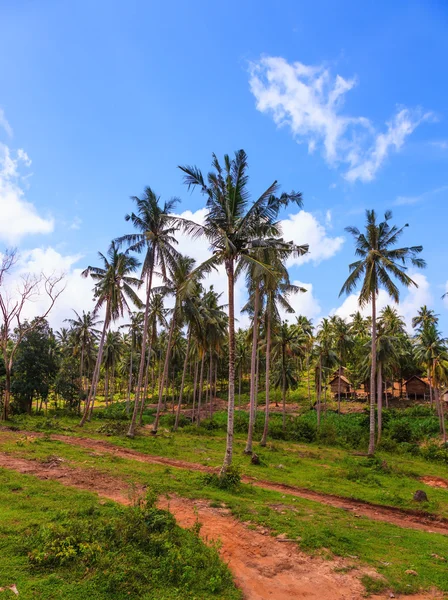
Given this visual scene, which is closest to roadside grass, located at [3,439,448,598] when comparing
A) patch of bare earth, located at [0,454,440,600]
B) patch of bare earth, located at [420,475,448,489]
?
patch of bare earth, located at [0,454,440,600]

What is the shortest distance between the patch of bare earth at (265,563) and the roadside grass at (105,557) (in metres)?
0.64

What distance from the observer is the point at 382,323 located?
111ft

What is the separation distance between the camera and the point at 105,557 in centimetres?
630

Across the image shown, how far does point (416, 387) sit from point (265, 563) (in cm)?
5640

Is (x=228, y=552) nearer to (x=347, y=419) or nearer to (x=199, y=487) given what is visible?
(x=199, y=487)

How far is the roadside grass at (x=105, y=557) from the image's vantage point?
5664mm

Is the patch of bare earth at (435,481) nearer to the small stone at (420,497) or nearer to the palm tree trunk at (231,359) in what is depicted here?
the small stone at (420,497)

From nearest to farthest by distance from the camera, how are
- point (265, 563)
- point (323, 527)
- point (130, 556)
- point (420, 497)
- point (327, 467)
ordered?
point (130, 556), point (265, 563), point (323, 527), point (420, 497), point (327, 467)

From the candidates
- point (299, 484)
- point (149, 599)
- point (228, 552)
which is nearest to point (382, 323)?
point (299, 484)

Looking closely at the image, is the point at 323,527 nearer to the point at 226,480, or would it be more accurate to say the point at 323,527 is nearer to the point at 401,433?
the point at 226,480

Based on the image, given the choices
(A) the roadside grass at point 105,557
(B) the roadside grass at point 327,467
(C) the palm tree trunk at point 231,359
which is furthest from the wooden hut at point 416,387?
(A) the roadside grass at point 105,557

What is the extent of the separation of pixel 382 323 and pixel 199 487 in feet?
84.9

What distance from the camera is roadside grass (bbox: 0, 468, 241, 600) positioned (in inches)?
223

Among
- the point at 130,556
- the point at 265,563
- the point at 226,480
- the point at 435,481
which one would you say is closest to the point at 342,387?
the point at 435,481
